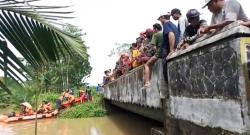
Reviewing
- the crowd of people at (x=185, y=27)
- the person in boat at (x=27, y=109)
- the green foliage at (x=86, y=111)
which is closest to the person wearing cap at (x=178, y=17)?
the crowd of people at (x=185, y=27)

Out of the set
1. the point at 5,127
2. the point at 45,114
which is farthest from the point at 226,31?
the point at 45,114

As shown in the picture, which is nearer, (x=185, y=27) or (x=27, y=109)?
(x=185, y=27)

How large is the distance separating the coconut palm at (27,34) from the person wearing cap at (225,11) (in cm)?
161

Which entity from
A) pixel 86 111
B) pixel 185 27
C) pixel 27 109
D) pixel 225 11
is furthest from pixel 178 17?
pixel 27 109

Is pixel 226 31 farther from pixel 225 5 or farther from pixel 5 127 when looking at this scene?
pixel 5 127

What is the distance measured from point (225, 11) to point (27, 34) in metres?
2.00

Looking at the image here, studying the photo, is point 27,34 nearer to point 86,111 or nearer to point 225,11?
point 225,11

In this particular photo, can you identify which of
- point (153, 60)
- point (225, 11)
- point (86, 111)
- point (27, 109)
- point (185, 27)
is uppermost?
point (185, 27)

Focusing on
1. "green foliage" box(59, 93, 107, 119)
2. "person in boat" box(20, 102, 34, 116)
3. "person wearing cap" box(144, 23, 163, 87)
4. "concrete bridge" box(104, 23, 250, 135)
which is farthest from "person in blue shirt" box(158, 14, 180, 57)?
"person in boat" box(20, 102, 34, 116)

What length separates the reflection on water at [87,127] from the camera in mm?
16453

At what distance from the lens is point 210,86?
13.5 feet

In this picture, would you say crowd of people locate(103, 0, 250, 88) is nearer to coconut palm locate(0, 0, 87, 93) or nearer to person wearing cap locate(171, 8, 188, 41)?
person wearing cap locate(171, 8, 188, 41)

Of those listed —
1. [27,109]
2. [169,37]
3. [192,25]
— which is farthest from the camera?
[27,109]

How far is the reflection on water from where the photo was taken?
54.0 feet
